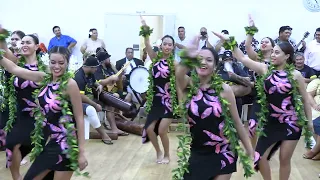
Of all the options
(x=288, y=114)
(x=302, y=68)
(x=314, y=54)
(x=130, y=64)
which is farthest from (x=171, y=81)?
(x=314, y=54)

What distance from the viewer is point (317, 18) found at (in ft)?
42.7

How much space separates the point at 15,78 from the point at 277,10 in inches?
388

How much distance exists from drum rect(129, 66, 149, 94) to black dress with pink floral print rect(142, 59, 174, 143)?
9.28ft

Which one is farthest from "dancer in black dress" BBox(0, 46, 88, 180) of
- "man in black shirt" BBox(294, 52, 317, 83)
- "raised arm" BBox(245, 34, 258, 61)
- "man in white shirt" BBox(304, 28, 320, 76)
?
"man in white shirt" BBox(304, 28, 320, 76)

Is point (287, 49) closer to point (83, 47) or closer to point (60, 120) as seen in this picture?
point (60, 120)

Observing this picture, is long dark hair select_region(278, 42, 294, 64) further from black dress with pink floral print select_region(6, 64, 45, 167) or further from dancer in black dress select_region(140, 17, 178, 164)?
black dress with pink floral print select_region(6, 64, 45, 167)

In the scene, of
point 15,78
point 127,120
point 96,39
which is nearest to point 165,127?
point 15,78

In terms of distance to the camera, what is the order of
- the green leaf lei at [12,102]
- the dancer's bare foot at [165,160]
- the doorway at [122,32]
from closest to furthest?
the green leaf lei at [12,102]
the dancer's bare foot at [165,160]
the doorway at [122,32]

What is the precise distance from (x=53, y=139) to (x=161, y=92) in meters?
2.82

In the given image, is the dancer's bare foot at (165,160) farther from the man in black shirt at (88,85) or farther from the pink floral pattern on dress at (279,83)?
the pink floral pattern on dress at (279,83)

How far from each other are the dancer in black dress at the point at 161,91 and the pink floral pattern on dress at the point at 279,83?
181 cm

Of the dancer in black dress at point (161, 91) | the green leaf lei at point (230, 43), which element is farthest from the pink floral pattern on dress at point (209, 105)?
the dancer in black dress at point (161, 91)

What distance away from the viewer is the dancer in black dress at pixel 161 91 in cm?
624

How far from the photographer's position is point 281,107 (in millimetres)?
4629
